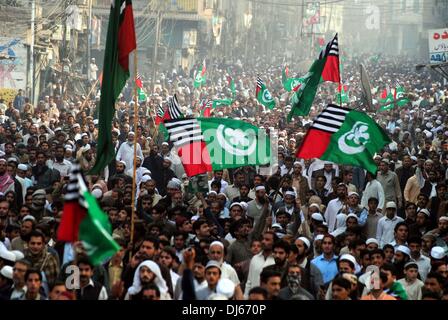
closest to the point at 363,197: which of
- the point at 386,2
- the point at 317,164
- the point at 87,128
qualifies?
the point at 317,164

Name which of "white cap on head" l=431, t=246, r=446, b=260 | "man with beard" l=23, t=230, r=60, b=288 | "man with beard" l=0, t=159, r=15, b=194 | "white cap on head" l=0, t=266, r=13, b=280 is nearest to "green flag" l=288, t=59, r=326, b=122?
"man with beard" l=0, t=159, r=15, b=194

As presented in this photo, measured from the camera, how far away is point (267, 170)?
16.2 m

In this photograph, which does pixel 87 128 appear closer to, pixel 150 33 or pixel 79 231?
pixel 79 231

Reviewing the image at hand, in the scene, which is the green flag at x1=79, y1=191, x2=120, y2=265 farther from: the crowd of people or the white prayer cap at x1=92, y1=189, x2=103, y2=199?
the white prayer cap at x1=92, y1=189, x2=103, y2=199

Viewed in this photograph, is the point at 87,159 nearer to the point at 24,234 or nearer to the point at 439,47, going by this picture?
the point at 24,234

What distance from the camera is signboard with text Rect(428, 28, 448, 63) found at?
26.6m

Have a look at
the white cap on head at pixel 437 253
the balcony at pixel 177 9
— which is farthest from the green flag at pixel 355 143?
the balcony at pixel 177 9

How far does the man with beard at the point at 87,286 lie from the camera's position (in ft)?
28.7

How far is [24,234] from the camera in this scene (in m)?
10.5

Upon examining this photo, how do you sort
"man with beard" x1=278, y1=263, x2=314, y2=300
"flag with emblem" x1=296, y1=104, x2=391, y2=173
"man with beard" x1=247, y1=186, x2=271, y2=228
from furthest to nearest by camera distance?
"man with beard" x1=247, y1=186, x2=271, y2=228 → "flag with emblem" x1=296, y1=104, x2=391, y2=173 → "man with beard" x1=278, y1=263, x2=314, y2=300

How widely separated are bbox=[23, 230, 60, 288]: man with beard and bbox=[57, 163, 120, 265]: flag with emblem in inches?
90.1

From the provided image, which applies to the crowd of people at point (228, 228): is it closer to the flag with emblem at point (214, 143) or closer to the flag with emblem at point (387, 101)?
the flag with emblem at point (214, 143)

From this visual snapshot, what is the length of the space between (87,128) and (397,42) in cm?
12605

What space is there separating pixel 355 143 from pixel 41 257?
3.53 meters
